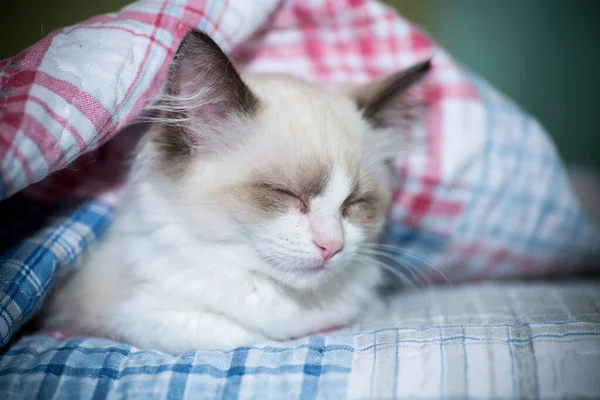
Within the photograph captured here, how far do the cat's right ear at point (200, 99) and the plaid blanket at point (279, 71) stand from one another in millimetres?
83

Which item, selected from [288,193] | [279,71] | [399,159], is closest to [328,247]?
[288,193]

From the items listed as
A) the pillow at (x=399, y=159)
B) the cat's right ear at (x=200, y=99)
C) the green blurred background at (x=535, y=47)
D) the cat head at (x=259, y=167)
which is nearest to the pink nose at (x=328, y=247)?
the cat head at (x=259, y=167)

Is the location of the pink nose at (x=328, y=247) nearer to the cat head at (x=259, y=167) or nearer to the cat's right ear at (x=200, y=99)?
the cat head at (x=259, y=167)

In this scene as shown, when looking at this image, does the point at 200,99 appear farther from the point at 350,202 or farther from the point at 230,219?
the point at 350,202

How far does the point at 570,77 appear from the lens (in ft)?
6.73

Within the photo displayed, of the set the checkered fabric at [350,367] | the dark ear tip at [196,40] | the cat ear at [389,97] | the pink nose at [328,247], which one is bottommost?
the checkered fabric at [350,367]

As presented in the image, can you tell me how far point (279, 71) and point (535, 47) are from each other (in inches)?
52.4

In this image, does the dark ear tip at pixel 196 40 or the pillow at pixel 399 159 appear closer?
the dark ear tip at pixel 196 40

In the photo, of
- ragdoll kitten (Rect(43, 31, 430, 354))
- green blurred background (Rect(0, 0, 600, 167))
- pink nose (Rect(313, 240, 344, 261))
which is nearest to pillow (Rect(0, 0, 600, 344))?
ragdoll kitten (Rect(43, 31, 430, 354))

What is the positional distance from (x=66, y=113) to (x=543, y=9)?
1.94 m

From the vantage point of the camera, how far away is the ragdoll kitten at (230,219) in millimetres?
840

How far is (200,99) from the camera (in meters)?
0.87

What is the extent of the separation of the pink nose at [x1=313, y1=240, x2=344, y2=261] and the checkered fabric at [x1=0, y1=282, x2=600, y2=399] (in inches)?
5.9

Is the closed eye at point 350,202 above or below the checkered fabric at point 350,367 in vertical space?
above
